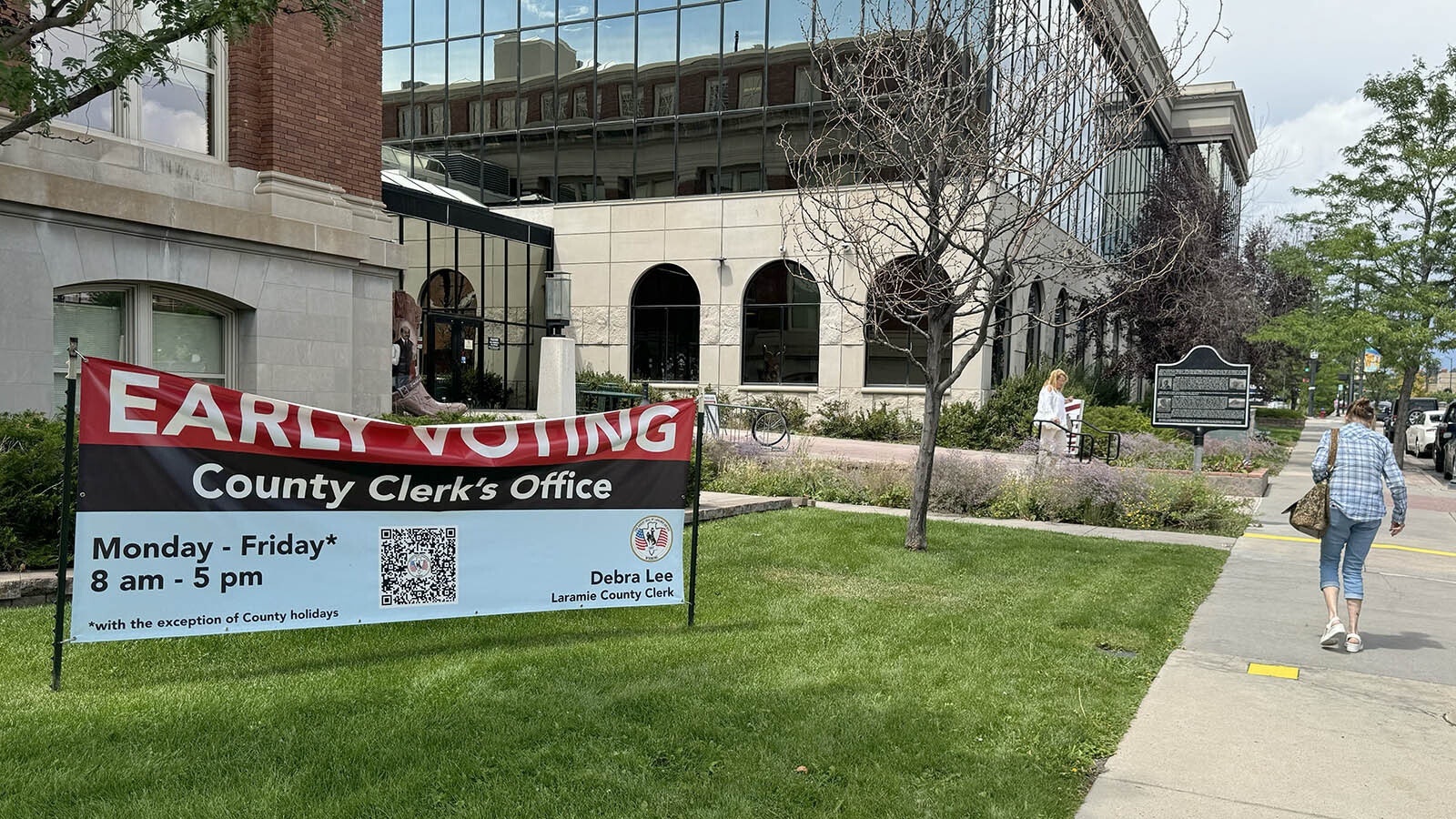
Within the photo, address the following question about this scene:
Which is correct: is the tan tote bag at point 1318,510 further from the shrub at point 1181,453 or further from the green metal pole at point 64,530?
the shrub at point 1181,453

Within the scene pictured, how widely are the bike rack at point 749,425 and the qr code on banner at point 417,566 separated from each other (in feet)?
35.0

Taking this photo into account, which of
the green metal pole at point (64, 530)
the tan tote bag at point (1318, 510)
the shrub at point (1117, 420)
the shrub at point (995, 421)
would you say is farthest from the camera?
the shrub at point (995, 421)

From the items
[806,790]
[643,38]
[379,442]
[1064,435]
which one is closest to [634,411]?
[379,442]

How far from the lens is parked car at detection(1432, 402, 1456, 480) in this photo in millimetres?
22703

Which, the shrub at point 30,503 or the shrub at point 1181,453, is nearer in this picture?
the shrub at point 30,503

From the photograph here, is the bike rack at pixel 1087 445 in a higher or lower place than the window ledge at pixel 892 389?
lower

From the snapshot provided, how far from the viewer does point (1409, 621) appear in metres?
7.59

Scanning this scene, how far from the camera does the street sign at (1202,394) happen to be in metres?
16.4

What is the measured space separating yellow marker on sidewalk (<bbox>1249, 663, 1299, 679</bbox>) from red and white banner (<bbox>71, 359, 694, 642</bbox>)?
351 cm

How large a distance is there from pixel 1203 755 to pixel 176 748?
4.39 metres

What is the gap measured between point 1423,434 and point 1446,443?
339 inches

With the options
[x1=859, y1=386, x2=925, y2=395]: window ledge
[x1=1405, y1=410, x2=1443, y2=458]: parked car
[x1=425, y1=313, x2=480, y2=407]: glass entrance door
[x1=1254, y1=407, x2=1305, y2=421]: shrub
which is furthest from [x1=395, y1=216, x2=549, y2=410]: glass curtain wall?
[x1=1254, y1=407, x2=1305, y2=421]: shrub

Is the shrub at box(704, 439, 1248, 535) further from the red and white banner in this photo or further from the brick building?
the red and white banner

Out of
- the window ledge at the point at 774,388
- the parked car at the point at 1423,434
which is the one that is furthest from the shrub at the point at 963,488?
the parked car at the point at 1423,434
